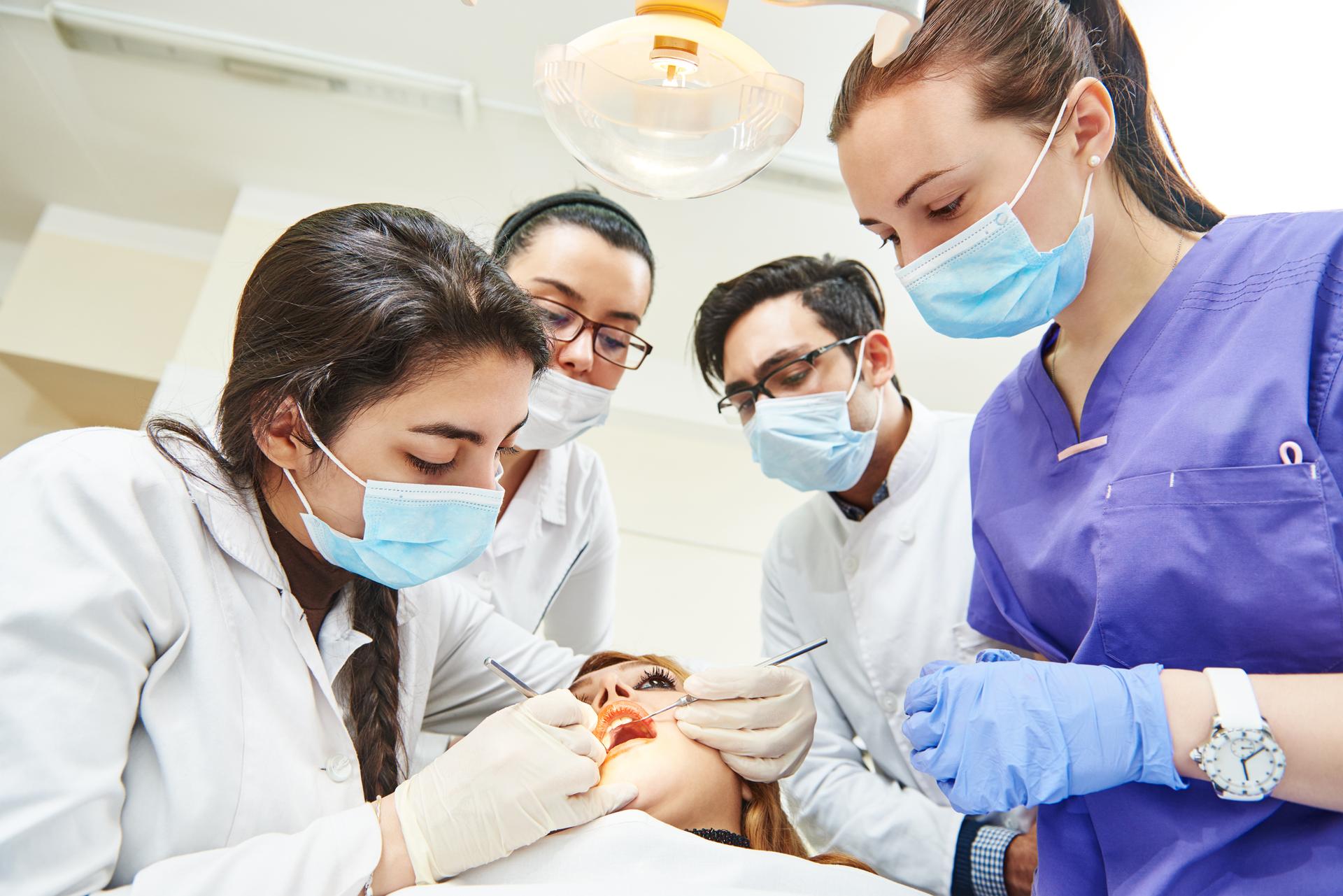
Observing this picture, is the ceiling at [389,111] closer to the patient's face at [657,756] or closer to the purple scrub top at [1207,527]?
the purple scrub top at [1207,527]

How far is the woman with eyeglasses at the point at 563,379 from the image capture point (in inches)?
84.7

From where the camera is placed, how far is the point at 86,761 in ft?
3.38

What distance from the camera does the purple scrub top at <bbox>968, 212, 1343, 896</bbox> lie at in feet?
3.39

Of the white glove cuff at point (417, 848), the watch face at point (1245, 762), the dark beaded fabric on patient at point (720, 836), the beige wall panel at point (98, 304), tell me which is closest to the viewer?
the watch face at point (1245, 762)

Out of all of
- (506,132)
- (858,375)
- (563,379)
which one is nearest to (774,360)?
(858,375)

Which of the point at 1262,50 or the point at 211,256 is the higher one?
the point at 1262,50

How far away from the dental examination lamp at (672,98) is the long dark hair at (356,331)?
36 cm

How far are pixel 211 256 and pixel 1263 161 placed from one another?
15.8ft

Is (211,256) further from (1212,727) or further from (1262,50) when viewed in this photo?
(1212,727)

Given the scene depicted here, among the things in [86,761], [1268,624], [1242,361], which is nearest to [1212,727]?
[1268,624]

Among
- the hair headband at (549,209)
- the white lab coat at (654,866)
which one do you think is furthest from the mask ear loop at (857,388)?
the white lab coat at (654,866)

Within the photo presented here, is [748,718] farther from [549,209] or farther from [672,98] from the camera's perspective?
[549,209]

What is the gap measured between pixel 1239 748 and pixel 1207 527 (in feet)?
0.86

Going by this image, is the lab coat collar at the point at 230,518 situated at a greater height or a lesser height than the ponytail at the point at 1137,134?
lesser
